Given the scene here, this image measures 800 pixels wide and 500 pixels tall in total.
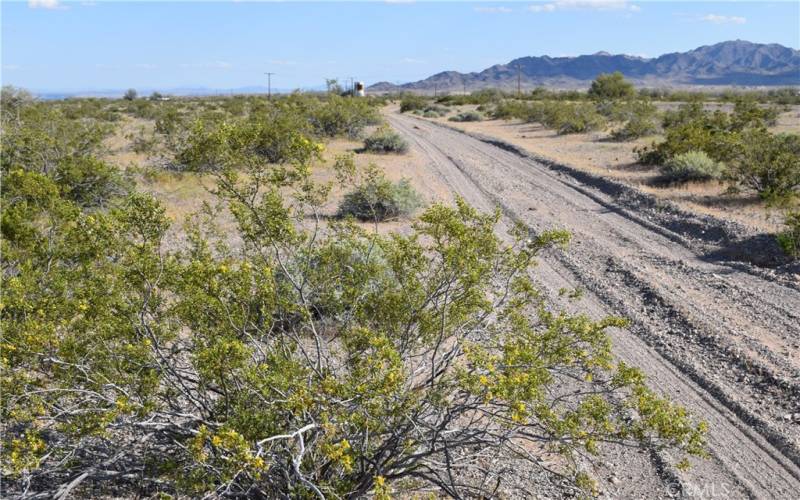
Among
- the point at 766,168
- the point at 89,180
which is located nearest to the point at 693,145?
the point at 766,168

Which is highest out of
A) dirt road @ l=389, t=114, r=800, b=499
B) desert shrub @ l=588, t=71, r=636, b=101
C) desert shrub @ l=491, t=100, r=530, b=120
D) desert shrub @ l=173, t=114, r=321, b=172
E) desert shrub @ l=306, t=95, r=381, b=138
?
desert shrub @ l=588, t=71, r=636, b=101

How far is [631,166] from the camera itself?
24.3 meters

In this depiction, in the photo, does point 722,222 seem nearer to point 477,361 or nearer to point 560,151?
point 477,361

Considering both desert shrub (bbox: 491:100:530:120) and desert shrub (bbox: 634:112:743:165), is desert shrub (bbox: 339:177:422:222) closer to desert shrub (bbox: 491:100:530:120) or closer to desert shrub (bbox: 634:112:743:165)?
desert shrub (bbox: 634:112:743:165)

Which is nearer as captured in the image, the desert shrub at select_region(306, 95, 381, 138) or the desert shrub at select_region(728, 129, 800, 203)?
the desert shrub at select_region(728, 129, 800, 203)

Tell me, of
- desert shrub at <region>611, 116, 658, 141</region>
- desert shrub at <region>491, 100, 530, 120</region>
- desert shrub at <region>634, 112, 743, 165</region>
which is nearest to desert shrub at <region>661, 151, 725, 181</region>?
desert shrub at <region>634, 112, 743, 165</region>

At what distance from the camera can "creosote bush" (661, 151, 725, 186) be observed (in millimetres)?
19938

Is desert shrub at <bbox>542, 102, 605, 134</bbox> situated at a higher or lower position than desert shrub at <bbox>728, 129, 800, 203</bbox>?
higher

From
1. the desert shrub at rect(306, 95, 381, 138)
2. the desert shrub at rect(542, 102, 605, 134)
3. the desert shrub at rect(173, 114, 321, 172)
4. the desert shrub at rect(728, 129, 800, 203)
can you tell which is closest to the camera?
the desert shrub at rect(173, 114, 321, 172)

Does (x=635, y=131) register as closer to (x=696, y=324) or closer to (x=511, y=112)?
(x=511, y=112)

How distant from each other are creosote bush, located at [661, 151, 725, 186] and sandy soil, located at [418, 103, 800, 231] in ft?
1.28

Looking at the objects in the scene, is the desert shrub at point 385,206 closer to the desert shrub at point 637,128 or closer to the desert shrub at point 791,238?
the desert shrub at point 791,238

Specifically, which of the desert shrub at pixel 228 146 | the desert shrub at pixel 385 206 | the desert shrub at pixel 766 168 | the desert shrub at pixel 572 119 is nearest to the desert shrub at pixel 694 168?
the desert shrub at pixel 766 168

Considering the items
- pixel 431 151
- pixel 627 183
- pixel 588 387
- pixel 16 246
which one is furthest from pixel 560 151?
pixel 16 246
